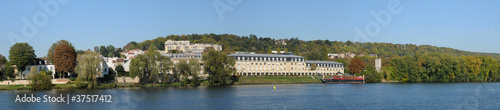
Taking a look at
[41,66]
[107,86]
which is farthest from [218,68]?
[41,66]

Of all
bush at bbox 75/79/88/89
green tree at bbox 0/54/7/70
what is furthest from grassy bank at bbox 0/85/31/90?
green tree at bbox 0/54/7/70

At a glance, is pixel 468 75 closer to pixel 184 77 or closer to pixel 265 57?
pixel 265 57

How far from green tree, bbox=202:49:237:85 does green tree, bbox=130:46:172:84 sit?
9.20 metres

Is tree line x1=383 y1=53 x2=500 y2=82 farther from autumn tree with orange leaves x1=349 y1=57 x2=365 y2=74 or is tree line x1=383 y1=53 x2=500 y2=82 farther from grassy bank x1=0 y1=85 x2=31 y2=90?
grassy bank x1=0 y1=85 x2=31 y2=90

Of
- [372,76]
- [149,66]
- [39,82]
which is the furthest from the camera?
[372,76]

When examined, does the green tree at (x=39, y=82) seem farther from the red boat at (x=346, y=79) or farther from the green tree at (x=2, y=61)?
the red boat at (x=346, y=79)

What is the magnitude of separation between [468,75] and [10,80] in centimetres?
11305

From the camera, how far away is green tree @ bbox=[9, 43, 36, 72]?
86.9 meters

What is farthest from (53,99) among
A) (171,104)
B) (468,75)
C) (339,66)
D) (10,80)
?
(468,75)

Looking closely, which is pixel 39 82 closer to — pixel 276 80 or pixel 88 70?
pixel 88 70

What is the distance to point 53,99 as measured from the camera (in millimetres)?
58156

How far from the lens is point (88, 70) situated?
78.1 m

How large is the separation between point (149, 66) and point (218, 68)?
1481 cm

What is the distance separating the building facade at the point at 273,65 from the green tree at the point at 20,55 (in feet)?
162
